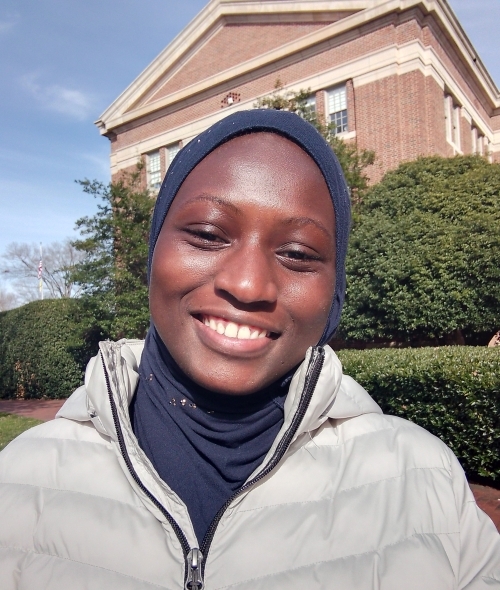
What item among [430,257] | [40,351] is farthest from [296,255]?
[40,351]

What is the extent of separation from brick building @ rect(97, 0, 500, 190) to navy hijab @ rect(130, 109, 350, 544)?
14238 millimetres

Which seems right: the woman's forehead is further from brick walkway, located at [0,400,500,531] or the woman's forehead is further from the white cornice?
the white cornice

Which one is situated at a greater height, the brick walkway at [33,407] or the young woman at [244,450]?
the young woman at [244,450]

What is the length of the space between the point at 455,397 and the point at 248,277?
14.5 ft

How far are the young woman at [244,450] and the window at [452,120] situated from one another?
1712 centimetres

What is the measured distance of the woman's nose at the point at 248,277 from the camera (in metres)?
1.17

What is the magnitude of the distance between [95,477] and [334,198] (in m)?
0.97

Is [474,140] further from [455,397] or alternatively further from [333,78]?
[455,397]

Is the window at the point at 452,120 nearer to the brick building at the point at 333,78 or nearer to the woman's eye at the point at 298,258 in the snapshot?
the brick building at the point at 333,78

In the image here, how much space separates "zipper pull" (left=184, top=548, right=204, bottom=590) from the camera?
1.13m

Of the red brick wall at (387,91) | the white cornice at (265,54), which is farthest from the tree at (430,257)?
the white cornice at (265,54)

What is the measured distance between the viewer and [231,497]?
4.02 ft

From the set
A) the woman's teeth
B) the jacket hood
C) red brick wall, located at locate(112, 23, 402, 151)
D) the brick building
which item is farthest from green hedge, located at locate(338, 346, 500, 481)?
red brick wall, located at locate(112, 23, 402, 151)

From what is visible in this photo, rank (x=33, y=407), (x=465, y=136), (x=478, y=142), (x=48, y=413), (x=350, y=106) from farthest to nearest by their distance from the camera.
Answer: (x=478, y=142) < (x=465, y=136) < (x=350, y=106) < (x=33, y=407) < (x=48, y=413)
